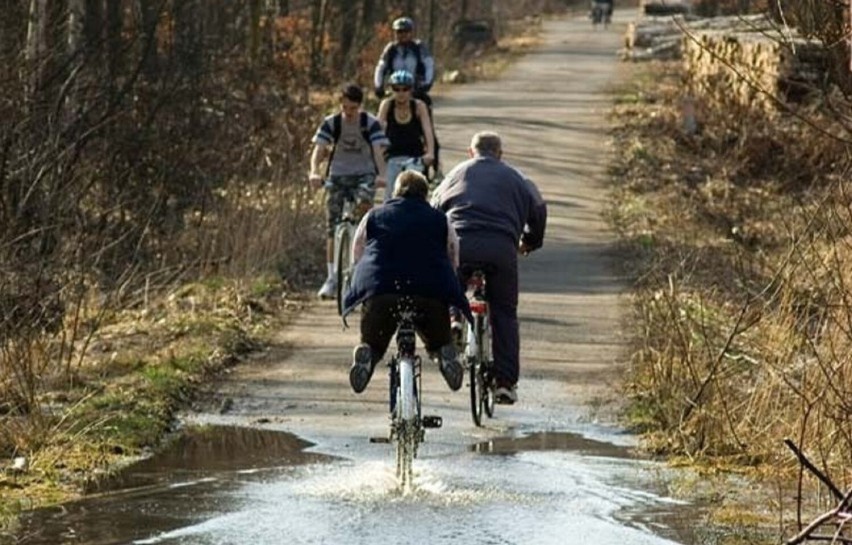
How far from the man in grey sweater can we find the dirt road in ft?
1.70

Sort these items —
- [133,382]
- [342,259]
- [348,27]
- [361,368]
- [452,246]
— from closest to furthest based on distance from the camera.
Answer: [361,368] → [452,246] → [133,382] → [342,259] → [348,27]

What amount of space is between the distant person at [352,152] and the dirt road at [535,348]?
3.68ft

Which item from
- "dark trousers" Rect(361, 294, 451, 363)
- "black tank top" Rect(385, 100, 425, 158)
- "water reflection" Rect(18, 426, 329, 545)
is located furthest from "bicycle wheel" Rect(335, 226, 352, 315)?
"dark trousers" Rect(361, 294, 451, 363)

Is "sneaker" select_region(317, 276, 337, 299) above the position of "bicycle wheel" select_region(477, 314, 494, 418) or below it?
below

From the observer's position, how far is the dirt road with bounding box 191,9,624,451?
15195mm

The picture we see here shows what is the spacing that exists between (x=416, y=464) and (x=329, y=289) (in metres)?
7.47

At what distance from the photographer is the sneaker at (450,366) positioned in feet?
42.6

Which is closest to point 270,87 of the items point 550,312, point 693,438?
point 550,312

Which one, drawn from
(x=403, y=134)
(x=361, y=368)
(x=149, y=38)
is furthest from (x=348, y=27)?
(x=361, y=368)

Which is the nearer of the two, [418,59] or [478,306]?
[478,306]

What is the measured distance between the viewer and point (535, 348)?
60.3 feet

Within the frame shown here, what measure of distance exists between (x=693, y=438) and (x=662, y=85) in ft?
105

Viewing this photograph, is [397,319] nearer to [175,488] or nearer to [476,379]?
[175,488]

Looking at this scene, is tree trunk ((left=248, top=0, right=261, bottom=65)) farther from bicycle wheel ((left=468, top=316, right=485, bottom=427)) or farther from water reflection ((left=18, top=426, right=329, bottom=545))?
water reflection ((left=18, top=426, right=329, bottom=545))
